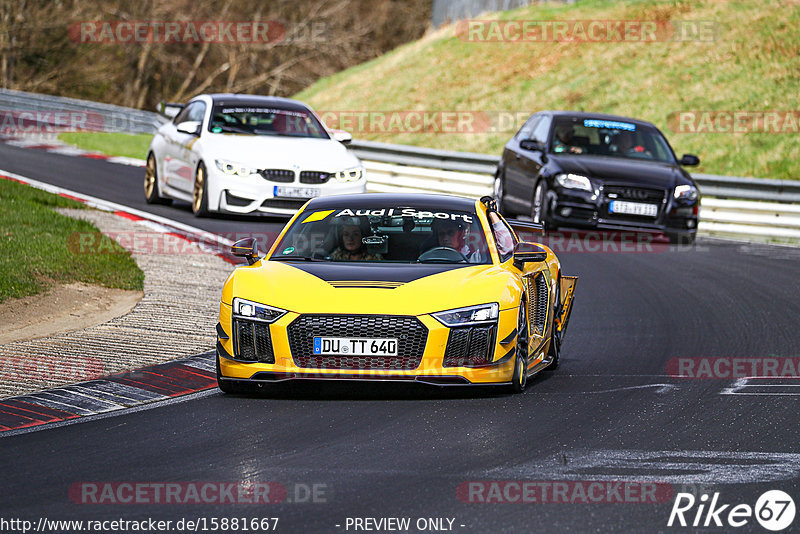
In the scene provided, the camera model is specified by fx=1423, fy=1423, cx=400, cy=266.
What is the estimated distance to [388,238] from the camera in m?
9.63

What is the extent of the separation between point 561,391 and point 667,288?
6040mm

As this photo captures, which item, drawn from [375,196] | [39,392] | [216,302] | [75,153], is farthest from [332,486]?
[75,153]

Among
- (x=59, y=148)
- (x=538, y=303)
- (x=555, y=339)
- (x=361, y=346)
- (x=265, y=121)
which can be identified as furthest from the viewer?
(x=59, y=148)

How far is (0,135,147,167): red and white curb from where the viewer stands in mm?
27344

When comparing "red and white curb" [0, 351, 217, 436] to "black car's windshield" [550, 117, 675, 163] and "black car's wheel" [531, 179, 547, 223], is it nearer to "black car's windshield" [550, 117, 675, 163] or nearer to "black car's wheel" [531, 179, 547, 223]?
"black car's wheel" [531, 179, 547, 223]

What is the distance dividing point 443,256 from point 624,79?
2702 cm

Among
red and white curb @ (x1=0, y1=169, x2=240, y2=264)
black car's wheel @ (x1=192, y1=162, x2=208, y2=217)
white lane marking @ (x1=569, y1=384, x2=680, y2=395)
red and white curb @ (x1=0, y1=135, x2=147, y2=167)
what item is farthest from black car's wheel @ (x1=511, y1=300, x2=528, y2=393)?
red and white curb @ (x1=0, y1=135, x2=147, y2=167)

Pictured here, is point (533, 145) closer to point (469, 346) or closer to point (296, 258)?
point (296, 258)

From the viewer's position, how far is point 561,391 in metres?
9.36

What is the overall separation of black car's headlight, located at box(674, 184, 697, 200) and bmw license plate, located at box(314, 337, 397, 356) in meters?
11.0

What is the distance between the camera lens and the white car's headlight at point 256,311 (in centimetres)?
858

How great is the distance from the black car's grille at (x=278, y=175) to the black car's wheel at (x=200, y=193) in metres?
0.77

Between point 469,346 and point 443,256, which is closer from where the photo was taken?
point 469,346

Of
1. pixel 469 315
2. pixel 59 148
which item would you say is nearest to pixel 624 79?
pixel 59 148
